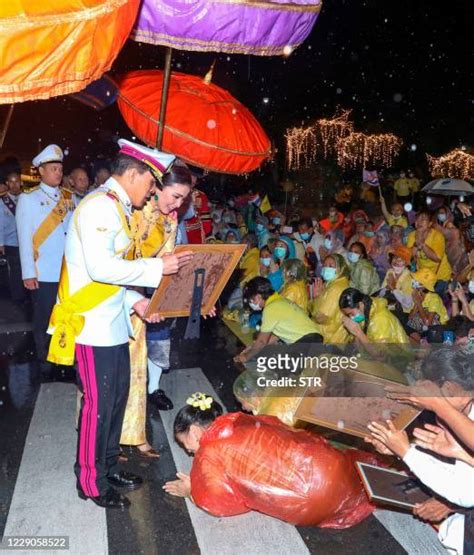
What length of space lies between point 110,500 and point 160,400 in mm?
1660

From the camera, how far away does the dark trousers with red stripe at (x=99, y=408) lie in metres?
3.42

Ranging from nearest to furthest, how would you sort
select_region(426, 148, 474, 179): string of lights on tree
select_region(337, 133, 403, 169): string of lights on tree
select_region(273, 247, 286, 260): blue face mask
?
select_region(273, 247, 286, 260): blue face mask
select_region(426, 148, 474, 179): string of lights on tree
select_region(337, 133, 403, 169): string of lights on tree

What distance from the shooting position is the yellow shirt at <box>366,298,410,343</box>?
5.58m

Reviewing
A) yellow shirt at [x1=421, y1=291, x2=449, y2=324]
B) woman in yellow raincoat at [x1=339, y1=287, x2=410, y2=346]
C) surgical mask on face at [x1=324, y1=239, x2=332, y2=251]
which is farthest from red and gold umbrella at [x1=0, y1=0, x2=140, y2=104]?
surgical mask on face at [x1=324, y1=239, x2=332, y2=251]

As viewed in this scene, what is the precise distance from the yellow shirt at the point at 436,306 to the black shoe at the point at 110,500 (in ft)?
14.9

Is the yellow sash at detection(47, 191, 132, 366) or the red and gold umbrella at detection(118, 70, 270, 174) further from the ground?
the red and gold umbrella at detection(118, 70, 270, 174)

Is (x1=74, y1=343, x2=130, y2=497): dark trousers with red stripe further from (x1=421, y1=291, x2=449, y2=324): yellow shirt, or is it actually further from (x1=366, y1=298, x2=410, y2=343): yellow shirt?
(x1=421, y1=291, x2=449, y2=324): yellow shirt

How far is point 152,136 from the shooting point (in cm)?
470

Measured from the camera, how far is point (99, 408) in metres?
3.46

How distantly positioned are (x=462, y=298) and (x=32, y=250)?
422 cm

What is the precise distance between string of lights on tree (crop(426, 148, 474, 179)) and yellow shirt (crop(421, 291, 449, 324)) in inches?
679

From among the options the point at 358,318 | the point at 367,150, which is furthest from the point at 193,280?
the point at 367,150

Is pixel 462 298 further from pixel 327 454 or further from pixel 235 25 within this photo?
pixel 235 25

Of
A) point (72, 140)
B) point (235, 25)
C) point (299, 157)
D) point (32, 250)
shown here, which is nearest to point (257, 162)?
point (235, 25)
